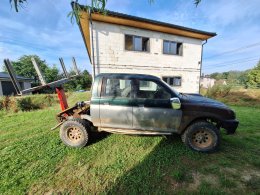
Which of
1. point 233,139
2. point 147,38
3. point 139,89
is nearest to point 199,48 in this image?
point 147,38

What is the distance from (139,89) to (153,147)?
1591 millimetres

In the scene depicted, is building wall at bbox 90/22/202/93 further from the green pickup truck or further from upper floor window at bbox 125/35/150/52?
the green pickup truck

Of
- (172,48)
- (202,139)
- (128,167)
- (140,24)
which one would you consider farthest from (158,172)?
(172,48)

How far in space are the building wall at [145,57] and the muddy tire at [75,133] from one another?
616 cm

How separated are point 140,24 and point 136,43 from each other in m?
1.25

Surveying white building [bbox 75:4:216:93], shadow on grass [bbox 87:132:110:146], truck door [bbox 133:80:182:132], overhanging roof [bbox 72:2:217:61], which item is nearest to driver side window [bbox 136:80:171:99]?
truck door [bbox 133:80:182:132]

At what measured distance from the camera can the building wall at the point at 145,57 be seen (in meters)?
9.28

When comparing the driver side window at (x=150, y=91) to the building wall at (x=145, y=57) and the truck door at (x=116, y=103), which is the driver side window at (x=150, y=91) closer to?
the truck door at (x=116, y=103)

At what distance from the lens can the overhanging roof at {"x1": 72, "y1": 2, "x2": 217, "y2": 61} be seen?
27.6 feet

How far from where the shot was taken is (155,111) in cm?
353

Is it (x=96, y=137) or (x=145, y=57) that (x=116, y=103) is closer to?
(x=96, y=137)

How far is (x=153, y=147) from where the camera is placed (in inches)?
147

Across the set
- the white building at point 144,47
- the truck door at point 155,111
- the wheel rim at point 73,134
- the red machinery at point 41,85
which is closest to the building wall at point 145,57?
the white building at point 144,47

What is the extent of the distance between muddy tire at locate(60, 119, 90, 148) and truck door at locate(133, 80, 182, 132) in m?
1.38
